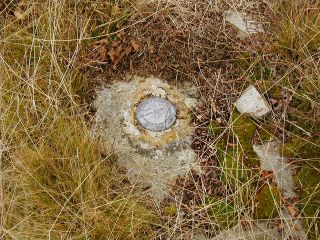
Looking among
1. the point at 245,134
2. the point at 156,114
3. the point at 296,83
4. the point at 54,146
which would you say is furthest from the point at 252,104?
the point at 54,146

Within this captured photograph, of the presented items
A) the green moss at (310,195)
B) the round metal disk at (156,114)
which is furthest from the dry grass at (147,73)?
the round metal disk at (156,114)

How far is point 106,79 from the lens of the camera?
2871mm

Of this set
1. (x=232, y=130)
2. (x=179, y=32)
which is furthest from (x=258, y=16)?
(x=232, y=130)

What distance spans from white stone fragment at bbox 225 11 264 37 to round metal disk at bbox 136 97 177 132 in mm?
737

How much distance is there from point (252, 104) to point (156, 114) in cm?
58

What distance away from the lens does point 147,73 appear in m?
2.90

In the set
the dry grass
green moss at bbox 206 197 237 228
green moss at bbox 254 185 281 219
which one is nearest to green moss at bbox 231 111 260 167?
the dry grass

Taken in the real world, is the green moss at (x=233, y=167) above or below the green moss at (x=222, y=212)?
above

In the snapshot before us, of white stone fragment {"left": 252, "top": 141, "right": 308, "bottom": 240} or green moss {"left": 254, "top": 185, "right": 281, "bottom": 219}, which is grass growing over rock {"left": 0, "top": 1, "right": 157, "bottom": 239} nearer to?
green moss {"left": 254, "top": 185, "right": 281, "bottom": 219}

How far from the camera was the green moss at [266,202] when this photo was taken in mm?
2529

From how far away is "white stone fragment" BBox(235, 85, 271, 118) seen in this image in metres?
2.70

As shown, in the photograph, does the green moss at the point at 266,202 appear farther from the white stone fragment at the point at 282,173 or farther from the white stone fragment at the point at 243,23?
the white stone fragment at the point at 243,23

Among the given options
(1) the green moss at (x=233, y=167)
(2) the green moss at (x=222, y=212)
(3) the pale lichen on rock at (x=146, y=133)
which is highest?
(3) the pale lichen on rock at (x=146, y=133)

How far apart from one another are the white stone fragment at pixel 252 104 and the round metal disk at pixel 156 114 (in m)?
0.40
